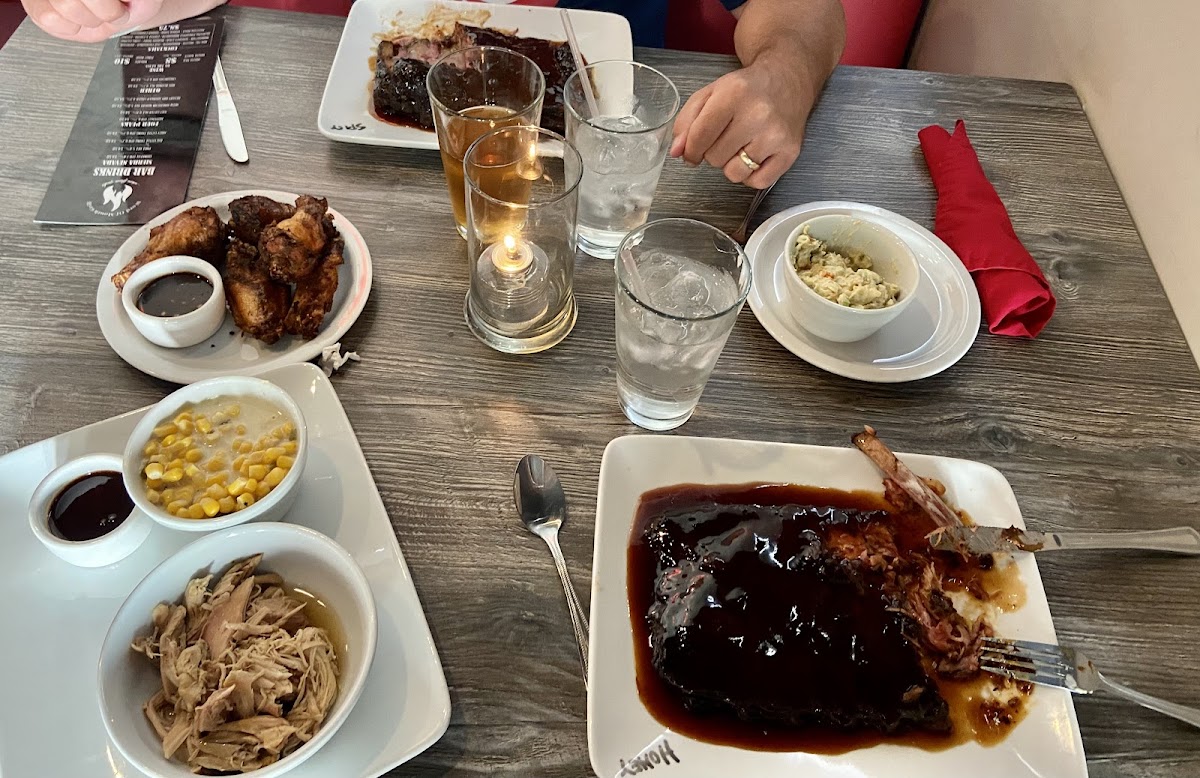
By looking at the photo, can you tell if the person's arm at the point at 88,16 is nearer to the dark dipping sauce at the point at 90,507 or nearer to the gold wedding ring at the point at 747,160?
the dark dipping sauce at the point at 90,507

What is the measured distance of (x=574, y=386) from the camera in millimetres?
1553

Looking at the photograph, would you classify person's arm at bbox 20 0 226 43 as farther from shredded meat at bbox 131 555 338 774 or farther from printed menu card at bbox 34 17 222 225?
shredded meat at bbox 131 555 338 774

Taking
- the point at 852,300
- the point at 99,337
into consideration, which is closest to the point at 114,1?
the point at 99,337

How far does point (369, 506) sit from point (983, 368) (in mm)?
1286

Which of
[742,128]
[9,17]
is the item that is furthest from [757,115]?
[9,17]

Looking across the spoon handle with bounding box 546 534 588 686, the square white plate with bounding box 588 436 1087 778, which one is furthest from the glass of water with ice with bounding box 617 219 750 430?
the spoon handle with bounding box 546 534 588 686

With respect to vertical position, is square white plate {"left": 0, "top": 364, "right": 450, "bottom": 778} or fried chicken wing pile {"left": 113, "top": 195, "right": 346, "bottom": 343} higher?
fried chicken wing pile {"left": 113, "top": 195, "right": 346, "bottom": 343}

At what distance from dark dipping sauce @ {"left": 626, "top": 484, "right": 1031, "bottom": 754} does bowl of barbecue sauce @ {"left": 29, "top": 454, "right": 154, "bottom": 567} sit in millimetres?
810

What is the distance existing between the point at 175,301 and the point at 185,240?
15 centimetres

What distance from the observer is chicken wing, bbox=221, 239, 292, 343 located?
1.50 metres

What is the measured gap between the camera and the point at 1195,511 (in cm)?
144

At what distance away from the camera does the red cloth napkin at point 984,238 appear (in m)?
1.67

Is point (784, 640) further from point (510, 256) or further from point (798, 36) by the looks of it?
point (798, 36)

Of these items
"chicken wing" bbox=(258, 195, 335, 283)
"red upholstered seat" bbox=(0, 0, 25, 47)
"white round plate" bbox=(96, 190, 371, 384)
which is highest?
"chicken wing" bbox=(258, 195, 335, 283)
